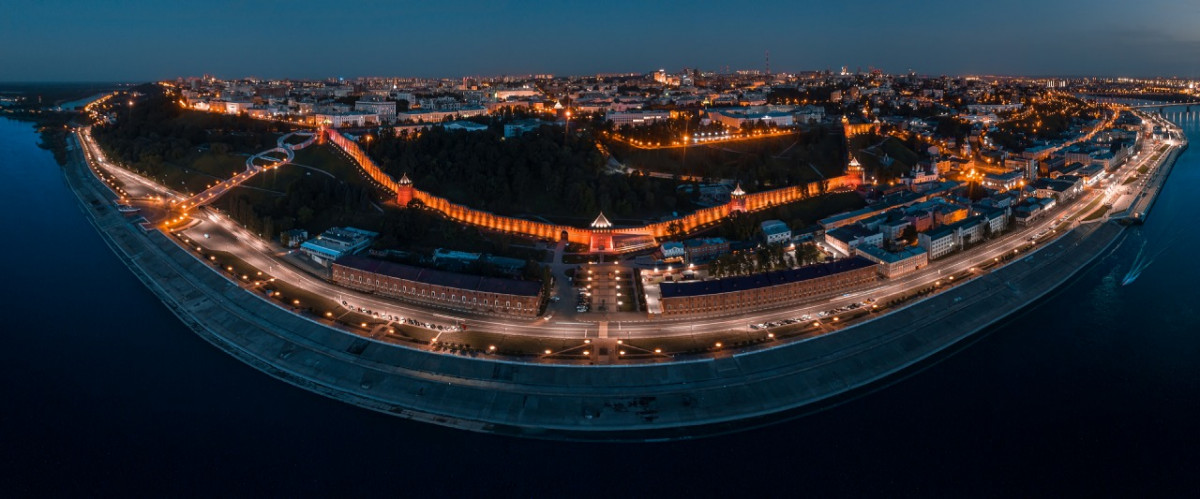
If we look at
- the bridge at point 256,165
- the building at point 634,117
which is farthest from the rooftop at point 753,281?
the bridge at point 256,165

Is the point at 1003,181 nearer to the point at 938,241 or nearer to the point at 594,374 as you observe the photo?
the point at 938,241

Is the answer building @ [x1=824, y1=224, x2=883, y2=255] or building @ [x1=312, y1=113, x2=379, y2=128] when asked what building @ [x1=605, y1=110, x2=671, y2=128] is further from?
building @ [x1=824, y1=224, x2=883, y2=255]

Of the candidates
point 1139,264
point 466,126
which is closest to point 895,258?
point 1139,264

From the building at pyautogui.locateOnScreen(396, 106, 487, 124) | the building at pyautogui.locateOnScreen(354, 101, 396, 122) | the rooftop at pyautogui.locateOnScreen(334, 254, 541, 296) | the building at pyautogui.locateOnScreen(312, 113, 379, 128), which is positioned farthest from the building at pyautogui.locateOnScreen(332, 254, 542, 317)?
the building at pyautogui.locateOnScreen(354, 101, 396, 122)

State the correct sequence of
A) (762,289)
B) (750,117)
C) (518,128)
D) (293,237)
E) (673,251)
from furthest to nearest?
(750,117) → (518,128) → (293,237) → (673,251) → (762,289)

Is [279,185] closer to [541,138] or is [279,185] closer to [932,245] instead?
[541,138]

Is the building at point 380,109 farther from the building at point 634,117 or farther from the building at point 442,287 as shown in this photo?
the building at point 442,287

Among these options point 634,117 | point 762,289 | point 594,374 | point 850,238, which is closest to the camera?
point 594,374
